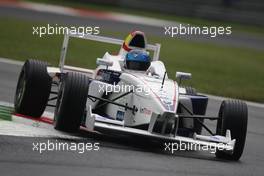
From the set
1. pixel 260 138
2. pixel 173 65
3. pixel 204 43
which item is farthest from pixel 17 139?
pixel 204 43

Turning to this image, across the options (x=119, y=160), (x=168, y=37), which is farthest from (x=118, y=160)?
(x=168, y=37)

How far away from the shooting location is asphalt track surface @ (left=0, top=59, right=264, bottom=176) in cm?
860

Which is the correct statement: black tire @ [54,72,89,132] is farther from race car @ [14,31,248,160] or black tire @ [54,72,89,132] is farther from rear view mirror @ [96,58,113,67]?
rear view mirror @ [96,58,113,67]

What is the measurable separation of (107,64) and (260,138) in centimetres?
315

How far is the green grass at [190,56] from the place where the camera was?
20.8 m

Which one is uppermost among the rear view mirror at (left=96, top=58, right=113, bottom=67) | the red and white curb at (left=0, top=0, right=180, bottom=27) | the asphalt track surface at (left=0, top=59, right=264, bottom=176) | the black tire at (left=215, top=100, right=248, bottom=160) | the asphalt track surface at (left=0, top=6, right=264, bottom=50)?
the red and white curb at (left=0, top=0, right=180, bottom=27)

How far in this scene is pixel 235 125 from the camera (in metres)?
10.9

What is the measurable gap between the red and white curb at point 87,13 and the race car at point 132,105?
23822 mm

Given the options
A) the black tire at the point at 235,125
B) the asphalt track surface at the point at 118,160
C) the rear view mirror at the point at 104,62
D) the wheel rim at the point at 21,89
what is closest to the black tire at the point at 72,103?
the asphalt track surface at the point at 118,160

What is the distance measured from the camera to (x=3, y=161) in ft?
28.1

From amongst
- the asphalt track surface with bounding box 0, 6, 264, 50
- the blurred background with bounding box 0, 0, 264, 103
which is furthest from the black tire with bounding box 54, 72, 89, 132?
the asphalt track surface with bounding box 0, 6, 264, 50

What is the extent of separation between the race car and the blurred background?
7577 millimetres

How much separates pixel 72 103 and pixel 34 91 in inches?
49.4

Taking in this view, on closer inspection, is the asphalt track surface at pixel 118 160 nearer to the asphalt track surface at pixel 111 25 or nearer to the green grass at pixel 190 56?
the green grass at pixel 190 56
